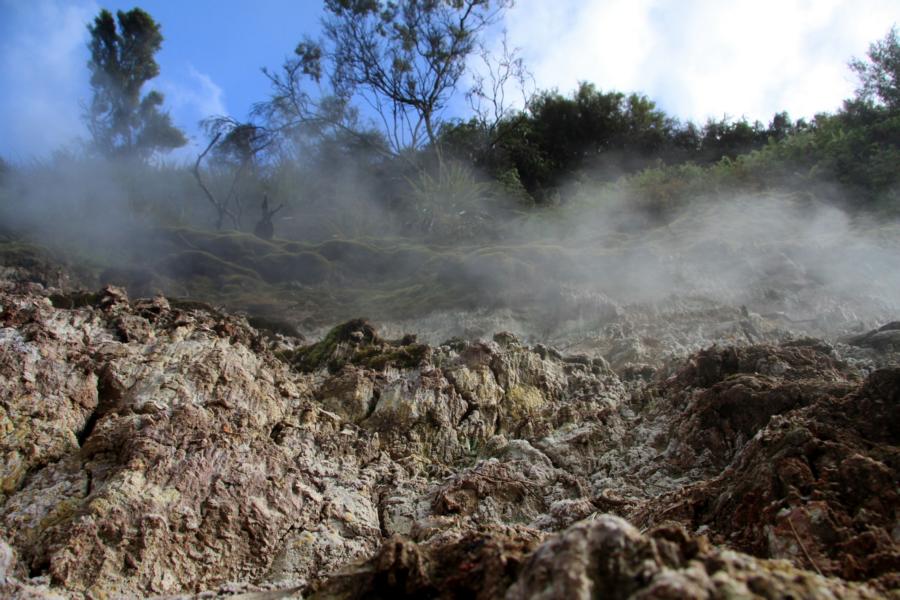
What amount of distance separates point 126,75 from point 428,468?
21635 millimetres

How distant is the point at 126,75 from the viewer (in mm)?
20609

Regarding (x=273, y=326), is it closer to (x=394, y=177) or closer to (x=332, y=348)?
(x=332, y=348)

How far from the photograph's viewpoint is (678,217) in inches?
392

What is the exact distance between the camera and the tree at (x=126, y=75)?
65.6 feet

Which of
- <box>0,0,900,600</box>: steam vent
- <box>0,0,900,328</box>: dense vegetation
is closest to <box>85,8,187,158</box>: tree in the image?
<box>0,0,900,328</box>: dense vegetation

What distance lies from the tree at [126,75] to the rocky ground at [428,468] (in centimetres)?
1826

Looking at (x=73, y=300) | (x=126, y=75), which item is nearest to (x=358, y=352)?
(x=73, y=300)

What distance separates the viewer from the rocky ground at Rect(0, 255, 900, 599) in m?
1.54

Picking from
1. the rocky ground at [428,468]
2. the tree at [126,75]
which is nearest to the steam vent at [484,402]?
the rocky ground at [428,468]

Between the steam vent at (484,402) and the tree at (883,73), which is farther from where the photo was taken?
the tree at (883,73)

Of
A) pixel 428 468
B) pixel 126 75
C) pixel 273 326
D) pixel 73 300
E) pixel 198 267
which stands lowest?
pixel 428 468

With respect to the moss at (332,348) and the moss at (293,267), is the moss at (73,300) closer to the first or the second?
the moss at (332,348)

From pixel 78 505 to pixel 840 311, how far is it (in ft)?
20.8

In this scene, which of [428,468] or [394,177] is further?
[394,177]
